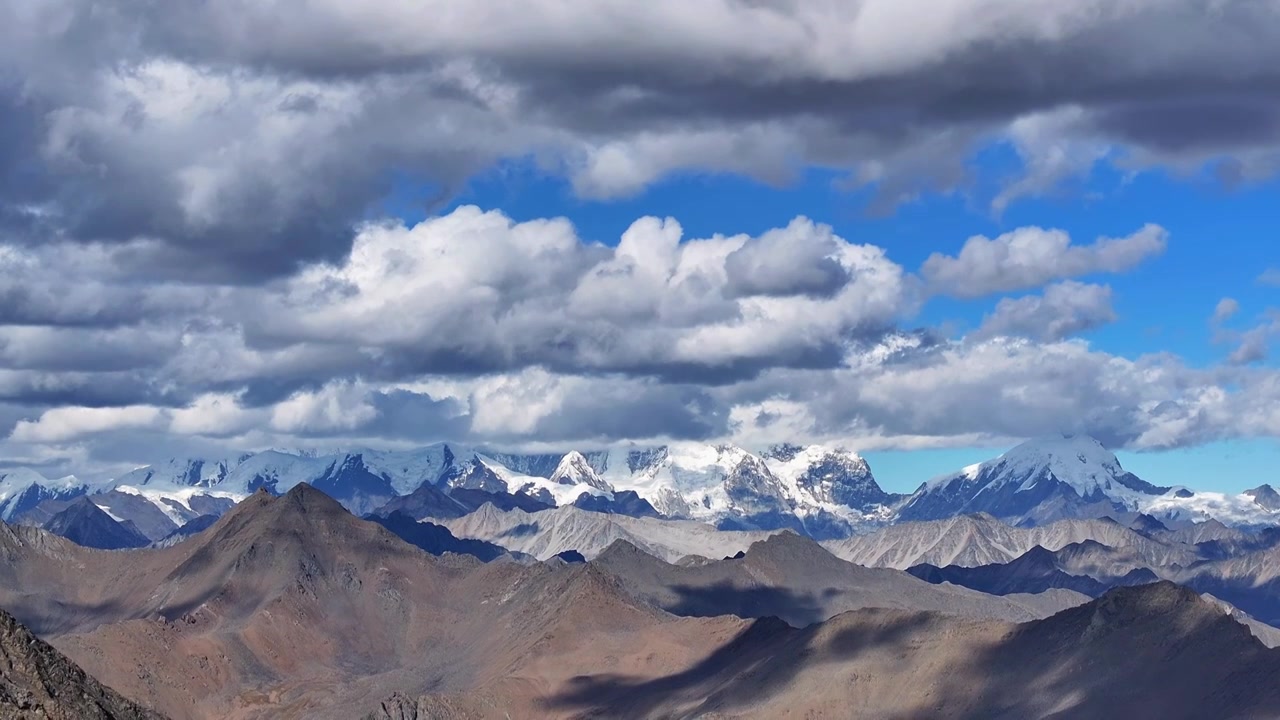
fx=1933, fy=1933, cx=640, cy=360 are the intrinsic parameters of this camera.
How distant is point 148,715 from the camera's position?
15712 cm

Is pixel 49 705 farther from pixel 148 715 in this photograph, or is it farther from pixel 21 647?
pixel 148 715

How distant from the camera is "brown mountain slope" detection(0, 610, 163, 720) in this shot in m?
132

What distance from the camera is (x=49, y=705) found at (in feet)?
440

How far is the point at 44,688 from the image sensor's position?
452 ft

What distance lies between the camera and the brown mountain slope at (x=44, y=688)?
132 m

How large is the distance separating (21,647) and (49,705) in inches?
449

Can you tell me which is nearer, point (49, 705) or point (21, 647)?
point (49, 705)

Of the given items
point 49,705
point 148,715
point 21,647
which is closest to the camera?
point 49,705

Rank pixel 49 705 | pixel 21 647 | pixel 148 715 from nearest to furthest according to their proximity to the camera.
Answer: pixel 49 705, pixel 21 647, pixel 148 715

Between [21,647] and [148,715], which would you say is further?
[148,715]

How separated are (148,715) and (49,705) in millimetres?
23543

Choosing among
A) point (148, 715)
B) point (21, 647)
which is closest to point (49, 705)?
point (21, 647)
